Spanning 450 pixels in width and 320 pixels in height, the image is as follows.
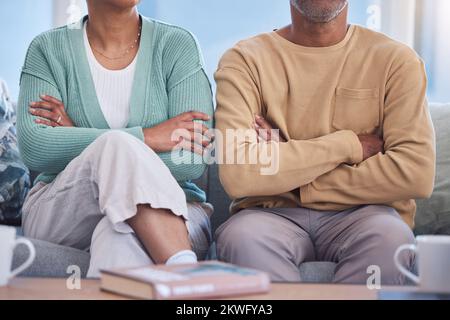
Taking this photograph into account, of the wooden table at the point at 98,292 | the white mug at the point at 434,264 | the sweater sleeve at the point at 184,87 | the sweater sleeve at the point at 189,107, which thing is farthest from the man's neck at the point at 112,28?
the white mug at the point at 434,264

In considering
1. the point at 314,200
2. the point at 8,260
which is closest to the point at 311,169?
the point at 314,200

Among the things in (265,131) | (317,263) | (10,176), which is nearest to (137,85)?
(265,131)

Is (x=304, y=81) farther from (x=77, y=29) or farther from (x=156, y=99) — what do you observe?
(x=77, y=29)

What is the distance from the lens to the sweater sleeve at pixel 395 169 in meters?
1.80

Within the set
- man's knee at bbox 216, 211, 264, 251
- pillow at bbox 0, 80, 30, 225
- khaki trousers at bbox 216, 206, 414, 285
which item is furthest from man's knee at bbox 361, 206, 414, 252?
pillow at bbox 0, 80, 30, 225

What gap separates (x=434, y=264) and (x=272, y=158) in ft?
2.42

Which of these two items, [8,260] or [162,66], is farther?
[162,66]

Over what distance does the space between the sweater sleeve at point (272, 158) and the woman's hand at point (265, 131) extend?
3cm

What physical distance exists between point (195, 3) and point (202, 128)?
1312 millimetres

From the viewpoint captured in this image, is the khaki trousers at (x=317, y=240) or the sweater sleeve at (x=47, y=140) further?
the sweater sleeve at (x=47, y=140)

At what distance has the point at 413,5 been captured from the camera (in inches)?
124

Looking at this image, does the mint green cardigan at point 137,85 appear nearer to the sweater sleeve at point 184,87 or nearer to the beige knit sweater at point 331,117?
the sweater sleeve at point 184,87

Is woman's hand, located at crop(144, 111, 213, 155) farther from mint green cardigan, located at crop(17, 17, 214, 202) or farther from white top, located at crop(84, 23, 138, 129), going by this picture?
white top, located at crop(84, 23, 138, 129)
